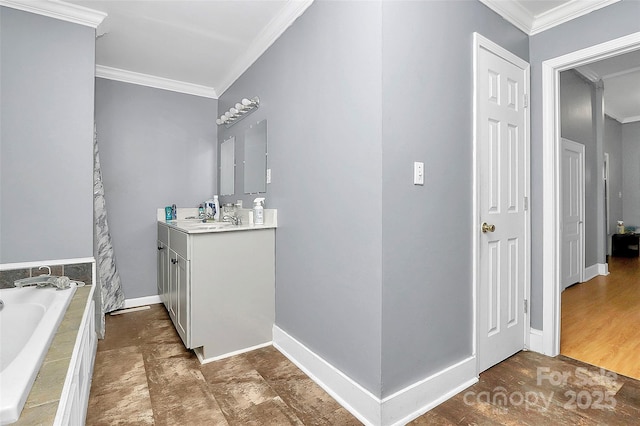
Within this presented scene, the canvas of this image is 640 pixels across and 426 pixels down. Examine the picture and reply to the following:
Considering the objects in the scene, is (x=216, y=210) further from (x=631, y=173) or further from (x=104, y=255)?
(x=631, y=173)

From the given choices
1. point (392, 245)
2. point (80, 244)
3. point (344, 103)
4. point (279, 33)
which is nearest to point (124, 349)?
point (80, 244)

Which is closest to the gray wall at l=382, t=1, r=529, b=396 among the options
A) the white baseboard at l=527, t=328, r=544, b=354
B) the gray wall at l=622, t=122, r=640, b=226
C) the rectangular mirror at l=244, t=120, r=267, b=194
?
the white baseboard at l=527, t=328, r=544, b=354

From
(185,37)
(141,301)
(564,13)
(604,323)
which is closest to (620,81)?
(564,13)

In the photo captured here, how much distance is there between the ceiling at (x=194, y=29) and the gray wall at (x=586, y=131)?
0.91 ft

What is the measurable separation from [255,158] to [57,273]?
158 cm

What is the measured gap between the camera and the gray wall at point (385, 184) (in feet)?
5.01

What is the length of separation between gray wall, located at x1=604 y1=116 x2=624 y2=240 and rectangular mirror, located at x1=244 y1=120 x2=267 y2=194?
21.3 ft

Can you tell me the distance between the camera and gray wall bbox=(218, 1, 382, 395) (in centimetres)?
155

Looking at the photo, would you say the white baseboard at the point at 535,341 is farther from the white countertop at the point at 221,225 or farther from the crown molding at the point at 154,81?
the crown molding at the point at 154,81

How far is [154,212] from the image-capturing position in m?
3.39

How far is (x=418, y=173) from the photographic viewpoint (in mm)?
1627

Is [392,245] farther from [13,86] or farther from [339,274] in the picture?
[13,86]

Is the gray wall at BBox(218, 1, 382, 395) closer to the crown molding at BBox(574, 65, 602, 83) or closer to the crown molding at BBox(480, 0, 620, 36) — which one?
the crown molding at BBox(480, 0, 620, 36)

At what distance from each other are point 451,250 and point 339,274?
0.64 metres
